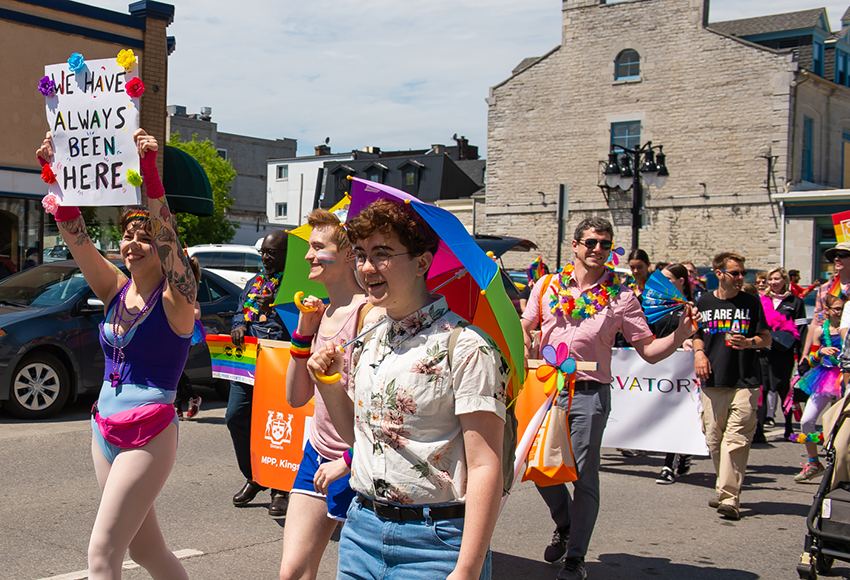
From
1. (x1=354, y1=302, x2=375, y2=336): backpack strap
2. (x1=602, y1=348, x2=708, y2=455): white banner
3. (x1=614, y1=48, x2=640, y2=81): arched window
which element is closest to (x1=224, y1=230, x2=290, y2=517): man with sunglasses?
(x1=354, y1=302, x2=375, y2=336): backpack strap

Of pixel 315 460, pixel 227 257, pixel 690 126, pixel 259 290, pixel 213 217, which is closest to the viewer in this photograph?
pixel 315 460

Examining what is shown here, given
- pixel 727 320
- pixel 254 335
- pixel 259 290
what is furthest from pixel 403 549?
pixel 727 320

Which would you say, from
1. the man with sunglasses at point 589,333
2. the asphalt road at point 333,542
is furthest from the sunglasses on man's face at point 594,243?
the asphalt road at point 333,542

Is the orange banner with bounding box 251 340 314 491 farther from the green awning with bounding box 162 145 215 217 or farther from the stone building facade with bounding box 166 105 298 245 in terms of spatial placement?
the stone building facade with bounding box 166 105 298 245

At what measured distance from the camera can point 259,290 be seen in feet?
20.2

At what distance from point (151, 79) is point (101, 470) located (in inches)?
600

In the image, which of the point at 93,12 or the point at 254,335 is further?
the point at 93,12

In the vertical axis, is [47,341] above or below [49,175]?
below

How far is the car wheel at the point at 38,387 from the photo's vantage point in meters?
8.89

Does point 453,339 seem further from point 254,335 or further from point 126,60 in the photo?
point 254,335

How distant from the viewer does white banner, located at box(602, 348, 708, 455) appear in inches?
301

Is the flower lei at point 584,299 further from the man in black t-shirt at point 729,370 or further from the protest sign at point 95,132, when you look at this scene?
the protest sign at point 95,132

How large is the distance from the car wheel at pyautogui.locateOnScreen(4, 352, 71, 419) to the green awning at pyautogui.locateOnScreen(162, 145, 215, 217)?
903 cm

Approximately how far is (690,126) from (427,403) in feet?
112
